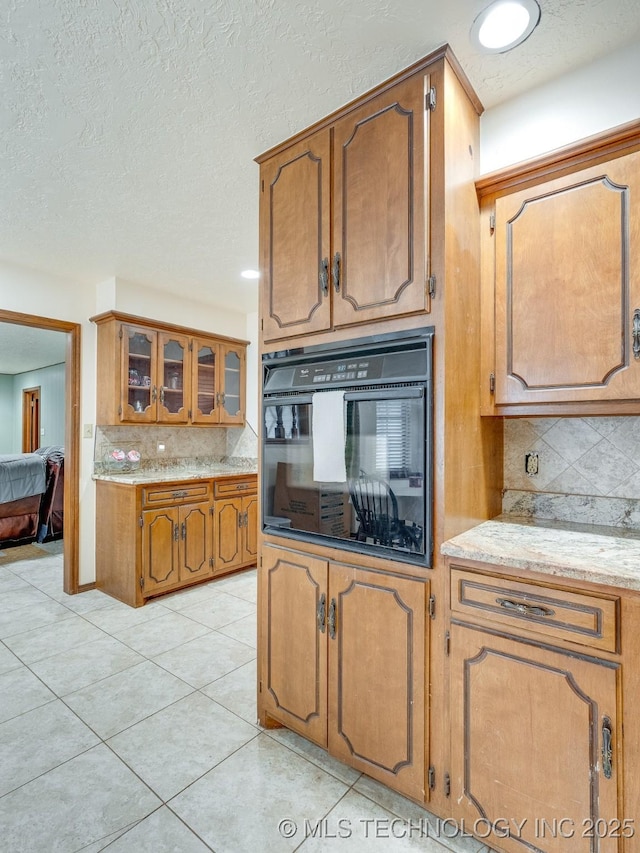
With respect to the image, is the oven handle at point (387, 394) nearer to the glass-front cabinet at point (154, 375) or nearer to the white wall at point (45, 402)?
the glass-front cabinet at point (154, 375)

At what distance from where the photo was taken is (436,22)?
137 centimetres

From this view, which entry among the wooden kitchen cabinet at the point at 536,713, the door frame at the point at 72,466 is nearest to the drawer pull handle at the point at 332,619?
the wooden kitchen cabinet at the point at 536,713

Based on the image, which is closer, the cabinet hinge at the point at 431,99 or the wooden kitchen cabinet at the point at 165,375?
the cabinet hinge at the point at 431,99

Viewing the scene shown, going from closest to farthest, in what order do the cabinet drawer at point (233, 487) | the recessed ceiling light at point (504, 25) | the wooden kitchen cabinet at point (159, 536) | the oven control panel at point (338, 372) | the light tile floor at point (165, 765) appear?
1. the recessed ceiling light at point (504, 25)
2. the light tile floor at point (165, 765)
3. the oven control panel at point (338, 372)
4. the wooden kitchen cabinet at point (159, 536)
5. the cabinet drawer at point (233, 487)

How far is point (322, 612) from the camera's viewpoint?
167cm

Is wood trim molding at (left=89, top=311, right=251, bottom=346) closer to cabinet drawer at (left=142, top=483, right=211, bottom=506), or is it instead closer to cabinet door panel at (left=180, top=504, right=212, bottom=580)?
cabinet drawer at (left=142, top=483, right=211, bottom=506)

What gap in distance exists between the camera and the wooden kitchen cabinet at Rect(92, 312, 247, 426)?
3.58m

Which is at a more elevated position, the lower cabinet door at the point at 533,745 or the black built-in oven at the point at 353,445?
the black built-in oven at the point at 353,445

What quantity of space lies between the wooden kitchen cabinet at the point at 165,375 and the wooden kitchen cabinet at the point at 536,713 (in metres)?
3.10

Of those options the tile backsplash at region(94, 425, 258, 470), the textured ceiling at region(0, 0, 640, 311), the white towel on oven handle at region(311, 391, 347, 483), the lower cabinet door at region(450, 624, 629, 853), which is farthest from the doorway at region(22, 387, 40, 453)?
the lower cabinet door at region(450, 624, 629, 853)

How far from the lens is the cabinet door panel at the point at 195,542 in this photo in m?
3.55

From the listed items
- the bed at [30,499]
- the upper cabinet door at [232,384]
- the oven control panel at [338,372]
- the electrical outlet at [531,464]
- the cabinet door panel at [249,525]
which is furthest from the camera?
the bed at [30,499]

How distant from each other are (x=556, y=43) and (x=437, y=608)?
190 centimetres

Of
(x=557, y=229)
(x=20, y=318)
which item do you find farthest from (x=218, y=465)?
(x=557, y=229)
